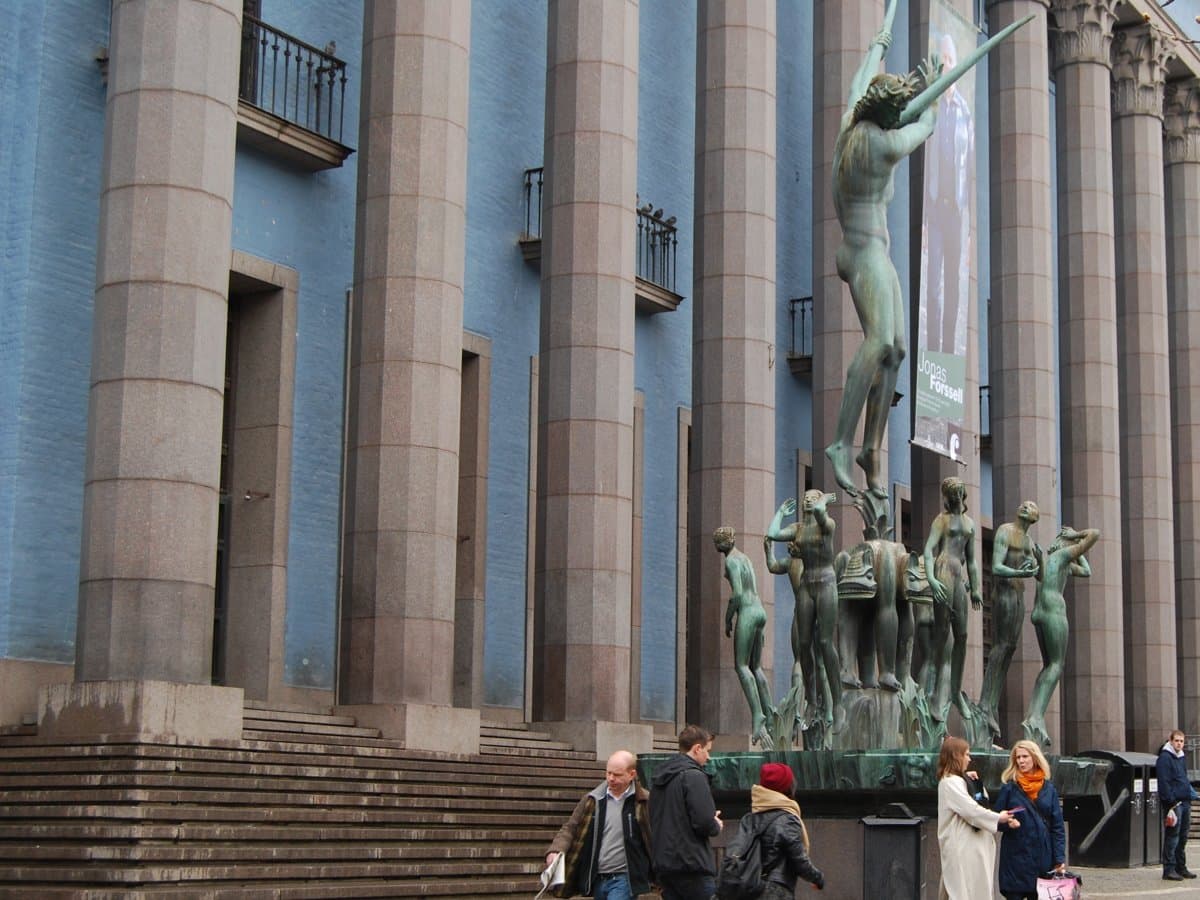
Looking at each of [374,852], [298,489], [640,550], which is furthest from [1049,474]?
[374,852]

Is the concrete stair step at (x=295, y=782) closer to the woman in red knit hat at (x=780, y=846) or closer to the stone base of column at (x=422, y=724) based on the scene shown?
the stone base of column at (x=422, y=724)

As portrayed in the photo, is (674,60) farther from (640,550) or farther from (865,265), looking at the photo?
(865,265)

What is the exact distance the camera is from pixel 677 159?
33625 millimetres

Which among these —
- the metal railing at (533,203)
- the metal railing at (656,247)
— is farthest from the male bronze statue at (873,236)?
the metal railing at (656,247)

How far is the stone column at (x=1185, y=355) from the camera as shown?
1718 inches

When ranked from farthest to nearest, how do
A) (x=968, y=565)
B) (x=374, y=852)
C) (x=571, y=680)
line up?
(x=571, y=680)
(x=968, y=565)
(x=374, y=852)

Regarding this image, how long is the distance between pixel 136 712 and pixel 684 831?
27.7 ft

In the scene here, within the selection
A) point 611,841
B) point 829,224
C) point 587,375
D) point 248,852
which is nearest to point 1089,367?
point 829,224

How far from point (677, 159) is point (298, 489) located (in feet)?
37.3

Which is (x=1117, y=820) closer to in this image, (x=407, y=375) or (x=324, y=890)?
(x=407, y=375)

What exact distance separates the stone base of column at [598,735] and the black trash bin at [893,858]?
9.76 metres

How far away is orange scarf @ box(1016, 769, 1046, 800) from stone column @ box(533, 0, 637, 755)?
41.5 ft

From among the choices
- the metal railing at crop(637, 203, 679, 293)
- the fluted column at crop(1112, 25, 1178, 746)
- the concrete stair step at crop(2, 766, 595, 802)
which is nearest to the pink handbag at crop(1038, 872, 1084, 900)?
the concrete stair step at crop(2, 766, 595, 802)

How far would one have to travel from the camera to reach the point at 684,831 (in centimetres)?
1026
